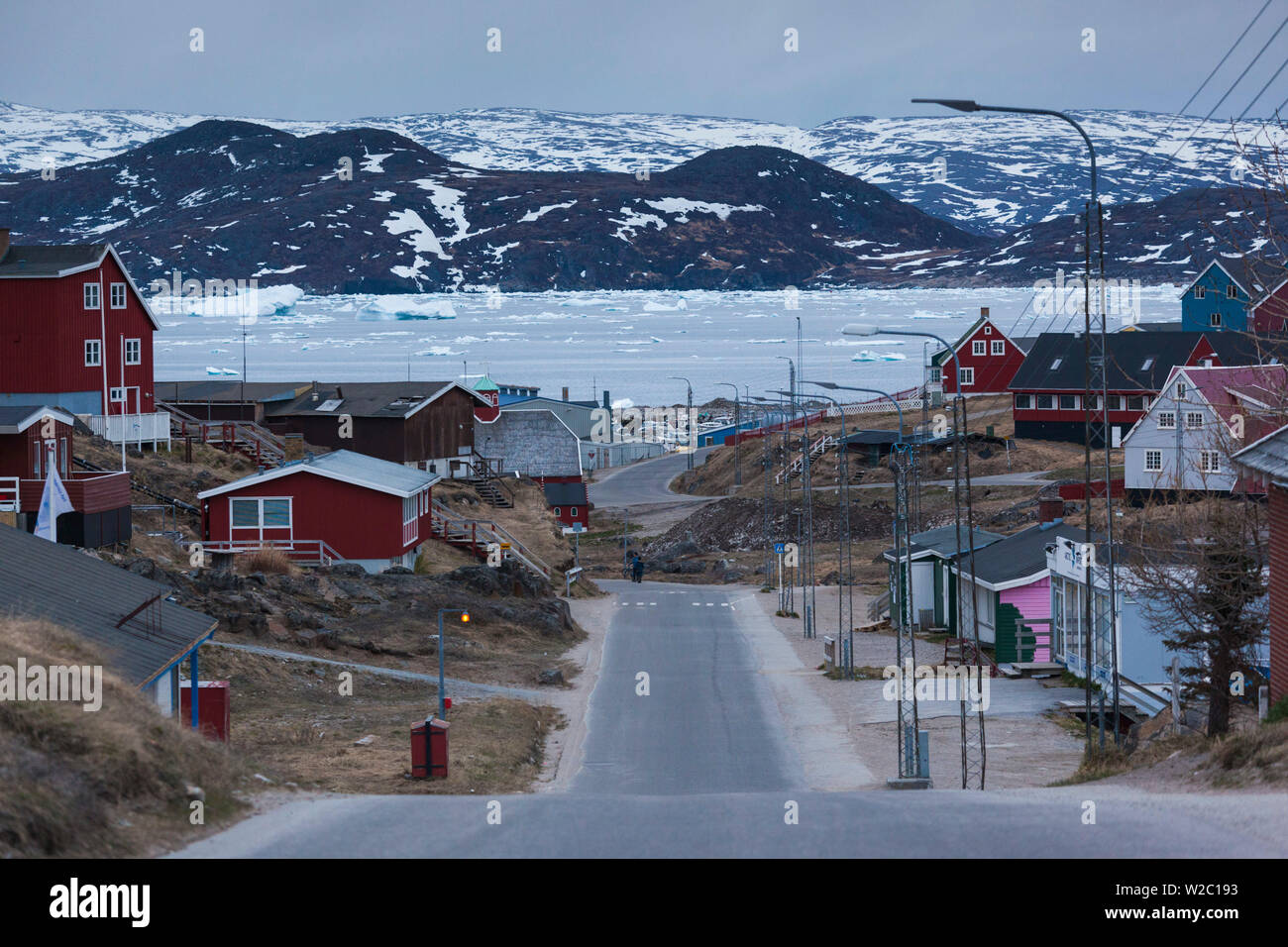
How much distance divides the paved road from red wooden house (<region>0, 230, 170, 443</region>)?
122ft

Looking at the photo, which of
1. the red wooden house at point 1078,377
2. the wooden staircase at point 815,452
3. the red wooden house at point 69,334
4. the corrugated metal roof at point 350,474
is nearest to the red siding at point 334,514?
the corrugated metal roof at point 350,474

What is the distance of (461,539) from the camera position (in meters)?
50.7

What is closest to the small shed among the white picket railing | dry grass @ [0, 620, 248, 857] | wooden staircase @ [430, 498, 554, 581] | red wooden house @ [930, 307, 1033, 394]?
wooden staircase @ [430, 498, 554, 581]

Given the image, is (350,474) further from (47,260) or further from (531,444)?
(531,444)

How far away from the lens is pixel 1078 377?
76562 millimetres

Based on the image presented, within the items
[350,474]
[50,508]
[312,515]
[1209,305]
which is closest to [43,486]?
[50,508]

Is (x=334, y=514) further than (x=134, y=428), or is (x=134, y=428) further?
(x=134, y=428)

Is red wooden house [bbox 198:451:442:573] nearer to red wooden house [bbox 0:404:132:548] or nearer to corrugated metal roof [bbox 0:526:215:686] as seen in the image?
red wooden house [bbox 0:404:132:548]

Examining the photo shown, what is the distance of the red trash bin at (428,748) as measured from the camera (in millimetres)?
19047

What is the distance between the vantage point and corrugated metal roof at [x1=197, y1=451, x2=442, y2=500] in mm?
41031

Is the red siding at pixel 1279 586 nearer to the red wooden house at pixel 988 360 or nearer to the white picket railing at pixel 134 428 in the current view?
the white picket railing at pixel 134 428

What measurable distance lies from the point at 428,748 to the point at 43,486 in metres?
18.9
